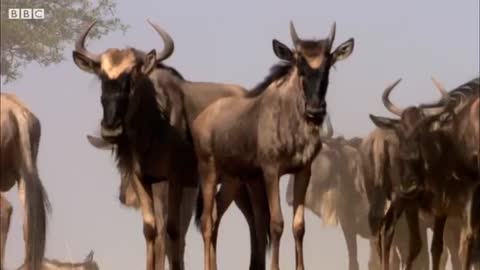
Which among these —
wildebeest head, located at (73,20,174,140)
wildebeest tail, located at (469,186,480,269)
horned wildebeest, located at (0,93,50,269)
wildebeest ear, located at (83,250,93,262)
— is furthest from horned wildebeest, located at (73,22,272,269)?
wildebeest ear, located at (83,250,93,262)

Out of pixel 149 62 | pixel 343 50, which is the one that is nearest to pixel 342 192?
pixel 343 50

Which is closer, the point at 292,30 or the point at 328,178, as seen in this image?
the point at 292,30

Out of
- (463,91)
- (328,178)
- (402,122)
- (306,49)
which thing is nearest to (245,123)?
(306,49)

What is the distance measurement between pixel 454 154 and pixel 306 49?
6.79ft

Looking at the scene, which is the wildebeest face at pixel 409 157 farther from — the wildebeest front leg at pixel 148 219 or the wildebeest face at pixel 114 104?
the wildebeest face at pixel 114 104

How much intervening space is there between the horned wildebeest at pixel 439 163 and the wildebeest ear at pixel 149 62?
8.14ft

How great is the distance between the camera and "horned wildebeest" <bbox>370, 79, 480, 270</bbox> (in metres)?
10.9

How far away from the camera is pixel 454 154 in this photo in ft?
36.2

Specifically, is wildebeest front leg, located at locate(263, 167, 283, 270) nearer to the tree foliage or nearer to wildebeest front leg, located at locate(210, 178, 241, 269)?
wildebeest front leg, located at locate(210, 178, 241, 269)

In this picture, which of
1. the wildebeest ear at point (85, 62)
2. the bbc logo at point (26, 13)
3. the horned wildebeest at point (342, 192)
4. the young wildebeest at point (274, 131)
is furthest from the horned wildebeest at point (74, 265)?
the wildebeest ear at point (85, 62)

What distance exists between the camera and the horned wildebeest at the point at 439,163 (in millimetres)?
10898

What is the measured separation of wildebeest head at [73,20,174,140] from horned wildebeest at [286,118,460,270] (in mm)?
4928

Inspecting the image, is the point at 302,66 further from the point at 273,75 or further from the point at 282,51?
the point at 273,75

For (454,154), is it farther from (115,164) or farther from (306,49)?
(115,164)
